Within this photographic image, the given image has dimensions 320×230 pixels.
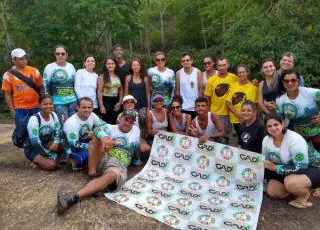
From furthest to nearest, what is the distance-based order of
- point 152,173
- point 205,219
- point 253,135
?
point 152,173 < point 253,135 < point 205,219

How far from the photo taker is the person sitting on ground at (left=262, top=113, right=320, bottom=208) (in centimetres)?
509

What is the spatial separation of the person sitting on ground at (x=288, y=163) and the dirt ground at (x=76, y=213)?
21 centimetres

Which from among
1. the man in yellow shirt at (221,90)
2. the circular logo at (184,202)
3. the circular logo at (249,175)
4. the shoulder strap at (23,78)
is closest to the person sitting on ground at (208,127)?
the man in yellow shirt at (221,90)

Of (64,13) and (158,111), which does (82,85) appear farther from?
(64,13)

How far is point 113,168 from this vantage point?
18.0 ft

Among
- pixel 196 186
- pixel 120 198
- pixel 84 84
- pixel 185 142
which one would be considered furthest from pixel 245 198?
pixel 84 84

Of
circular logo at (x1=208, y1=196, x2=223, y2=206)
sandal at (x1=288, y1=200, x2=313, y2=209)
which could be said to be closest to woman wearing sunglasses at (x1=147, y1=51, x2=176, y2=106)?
circular logo at (x1=208, y1=196, x2=223, y2=206)

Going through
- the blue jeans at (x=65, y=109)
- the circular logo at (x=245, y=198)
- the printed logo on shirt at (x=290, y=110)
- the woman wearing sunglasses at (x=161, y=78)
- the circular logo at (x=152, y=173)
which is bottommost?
the circular logo at (x=245, y=198)

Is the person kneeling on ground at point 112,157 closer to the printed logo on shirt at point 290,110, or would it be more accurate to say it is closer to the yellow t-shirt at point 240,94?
the yellow t-shirt at point 240,94

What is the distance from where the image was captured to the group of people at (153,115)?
5.31 m

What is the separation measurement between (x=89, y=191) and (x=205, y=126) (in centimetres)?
250

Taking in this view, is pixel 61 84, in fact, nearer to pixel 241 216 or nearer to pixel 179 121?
pixel 179 121

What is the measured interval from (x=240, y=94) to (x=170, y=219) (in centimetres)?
286

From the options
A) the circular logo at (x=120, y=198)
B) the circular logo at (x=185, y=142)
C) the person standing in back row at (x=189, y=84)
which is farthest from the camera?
the person standing in back row at (x=189, y=84)
